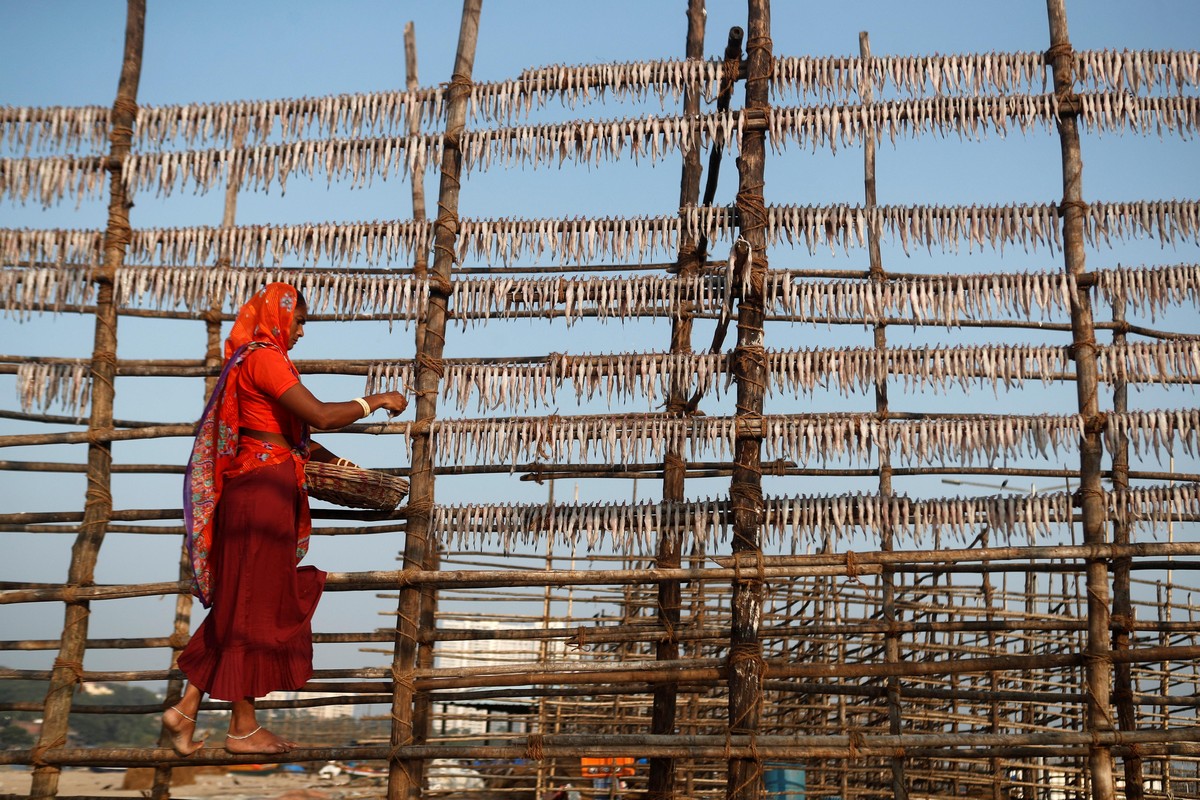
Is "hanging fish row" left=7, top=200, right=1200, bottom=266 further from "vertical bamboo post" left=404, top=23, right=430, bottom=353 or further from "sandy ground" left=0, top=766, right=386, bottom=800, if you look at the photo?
"sandy ground" left=0, top=766, right=386, bottom=800

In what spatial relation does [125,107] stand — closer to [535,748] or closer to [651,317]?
[651,317]

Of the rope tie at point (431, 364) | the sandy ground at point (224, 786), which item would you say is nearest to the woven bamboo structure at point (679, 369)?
the rope tie at point (431, 364)

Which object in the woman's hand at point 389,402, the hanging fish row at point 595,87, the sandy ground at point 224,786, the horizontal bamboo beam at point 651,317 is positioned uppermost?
the hanging fish row at point 595,87

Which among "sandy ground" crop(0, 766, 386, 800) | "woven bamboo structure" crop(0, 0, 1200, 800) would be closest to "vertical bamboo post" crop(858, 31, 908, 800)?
"woven bamboo structure" crop(0, 0, 1200, 800)

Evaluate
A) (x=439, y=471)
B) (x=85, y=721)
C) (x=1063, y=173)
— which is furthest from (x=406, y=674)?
(x=85, y=721)

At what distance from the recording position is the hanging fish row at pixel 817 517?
4250mm

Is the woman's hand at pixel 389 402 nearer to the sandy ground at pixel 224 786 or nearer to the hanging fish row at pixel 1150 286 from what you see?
the hanging fish row at pixel 1150 286

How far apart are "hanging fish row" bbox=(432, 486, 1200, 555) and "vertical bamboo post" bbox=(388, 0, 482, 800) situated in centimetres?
15

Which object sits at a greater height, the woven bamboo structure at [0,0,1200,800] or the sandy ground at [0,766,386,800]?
the woven bamboo structure at [0,0,1200,800]

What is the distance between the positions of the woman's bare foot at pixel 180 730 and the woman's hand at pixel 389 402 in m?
1.26

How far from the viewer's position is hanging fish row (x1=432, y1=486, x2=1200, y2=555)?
4250mm

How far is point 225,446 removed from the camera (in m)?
3.97

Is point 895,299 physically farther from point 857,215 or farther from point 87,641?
point 87,641

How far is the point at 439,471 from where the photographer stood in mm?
4934
